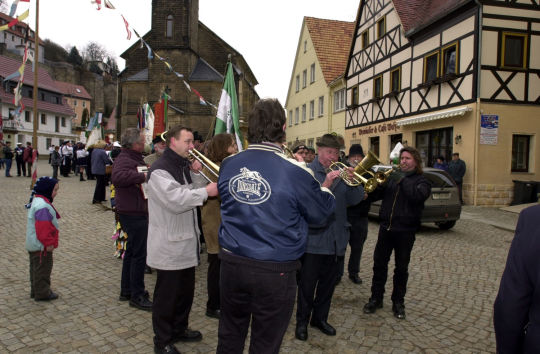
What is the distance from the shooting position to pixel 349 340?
3566 mm

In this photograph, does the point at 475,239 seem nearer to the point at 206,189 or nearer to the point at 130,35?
the point at 206,189

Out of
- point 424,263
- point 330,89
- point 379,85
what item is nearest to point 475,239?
point 424,263

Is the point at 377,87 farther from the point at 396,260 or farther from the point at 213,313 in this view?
the point at 213,313

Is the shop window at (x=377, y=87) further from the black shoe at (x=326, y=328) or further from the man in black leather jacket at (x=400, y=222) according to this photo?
the black shoe at (x=326, y=328)

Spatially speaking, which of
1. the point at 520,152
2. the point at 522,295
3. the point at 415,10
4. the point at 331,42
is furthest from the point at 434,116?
the point at 331,42

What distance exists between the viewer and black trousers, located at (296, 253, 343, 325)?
3607 mm

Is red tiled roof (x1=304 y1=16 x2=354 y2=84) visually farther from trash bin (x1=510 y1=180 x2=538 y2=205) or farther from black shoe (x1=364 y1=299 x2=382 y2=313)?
black shoe (x1=364 y1=299 x2=382 y2=313)

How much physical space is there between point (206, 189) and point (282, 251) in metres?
0.94

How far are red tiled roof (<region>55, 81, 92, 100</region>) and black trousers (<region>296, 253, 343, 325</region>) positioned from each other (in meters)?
77.3

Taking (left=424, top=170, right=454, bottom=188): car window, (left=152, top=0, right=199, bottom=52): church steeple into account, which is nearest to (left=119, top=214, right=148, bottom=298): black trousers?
(left=424, top=170, right=454, bottom=188): car window

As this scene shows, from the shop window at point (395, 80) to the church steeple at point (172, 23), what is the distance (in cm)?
1910

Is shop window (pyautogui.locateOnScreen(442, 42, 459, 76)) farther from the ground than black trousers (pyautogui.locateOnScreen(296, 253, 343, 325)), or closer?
farther from the ground

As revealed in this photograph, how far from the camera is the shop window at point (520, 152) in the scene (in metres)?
13.6

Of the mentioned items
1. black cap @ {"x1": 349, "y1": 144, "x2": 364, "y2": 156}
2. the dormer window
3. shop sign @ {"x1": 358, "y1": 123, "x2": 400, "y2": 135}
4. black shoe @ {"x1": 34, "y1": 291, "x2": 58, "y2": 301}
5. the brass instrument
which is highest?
the dormer window
